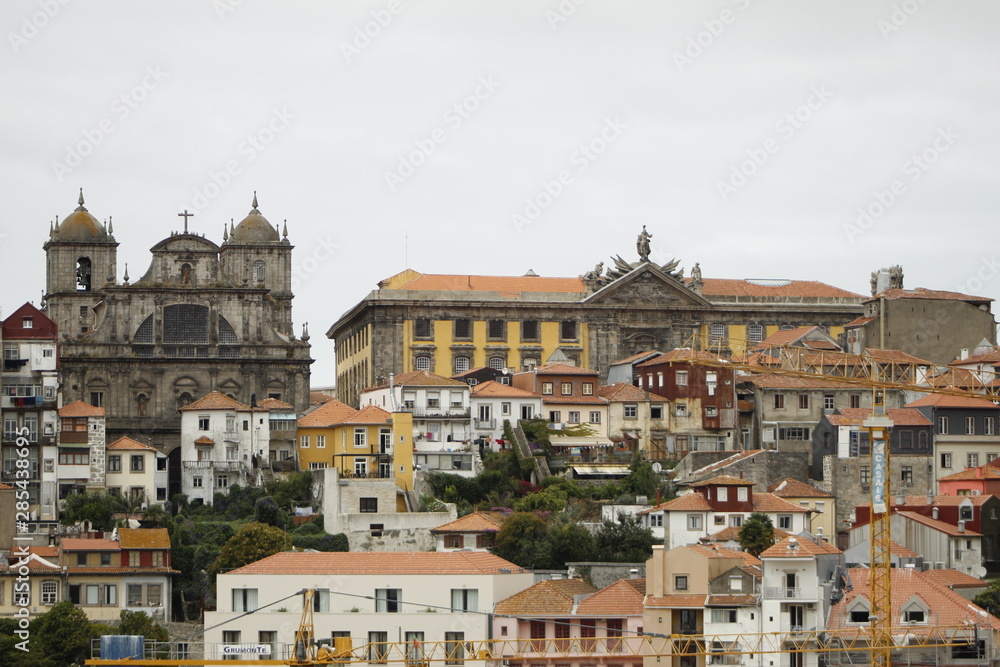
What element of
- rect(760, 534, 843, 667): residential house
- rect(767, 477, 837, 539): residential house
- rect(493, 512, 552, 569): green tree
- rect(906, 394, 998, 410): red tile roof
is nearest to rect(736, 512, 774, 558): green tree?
rect(760, 534, 843, 667): residential house

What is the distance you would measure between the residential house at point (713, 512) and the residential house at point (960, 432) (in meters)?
11.5

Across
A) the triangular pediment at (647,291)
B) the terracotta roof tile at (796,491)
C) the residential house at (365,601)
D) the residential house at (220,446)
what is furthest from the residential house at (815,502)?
the triangular pediment at (647,291)

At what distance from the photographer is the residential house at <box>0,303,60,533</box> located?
110750 mm

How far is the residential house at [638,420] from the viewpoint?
121m

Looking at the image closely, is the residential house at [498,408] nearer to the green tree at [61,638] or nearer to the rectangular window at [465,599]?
the rectangular window at [465,599]

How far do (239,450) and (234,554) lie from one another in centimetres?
1900

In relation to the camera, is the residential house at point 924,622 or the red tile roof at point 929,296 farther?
the red tile roof at point 929,296

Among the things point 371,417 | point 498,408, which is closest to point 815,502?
point 498,408

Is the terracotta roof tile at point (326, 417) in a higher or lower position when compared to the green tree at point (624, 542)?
higher

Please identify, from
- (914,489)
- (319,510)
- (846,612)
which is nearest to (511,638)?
(846,612)

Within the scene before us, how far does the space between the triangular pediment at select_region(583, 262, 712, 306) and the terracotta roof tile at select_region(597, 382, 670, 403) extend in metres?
16.1

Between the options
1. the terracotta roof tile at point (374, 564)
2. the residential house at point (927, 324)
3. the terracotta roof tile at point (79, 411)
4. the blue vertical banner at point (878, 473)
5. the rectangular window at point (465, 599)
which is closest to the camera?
the rectangular window at point (465, 599)

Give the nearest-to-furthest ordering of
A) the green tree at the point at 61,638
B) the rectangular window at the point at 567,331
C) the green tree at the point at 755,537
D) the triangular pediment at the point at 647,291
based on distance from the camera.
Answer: the green tree at the point at 61,638 < the green tree at the point at 755,537 < the rectangular window at the point at 567,331 < the triangular pediment at the point at 647,291

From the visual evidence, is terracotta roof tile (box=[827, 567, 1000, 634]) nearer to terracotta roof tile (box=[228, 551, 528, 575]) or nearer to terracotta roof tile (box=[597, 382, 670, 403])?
terracotta roof tile (box=[228, 551, 528, 575])
